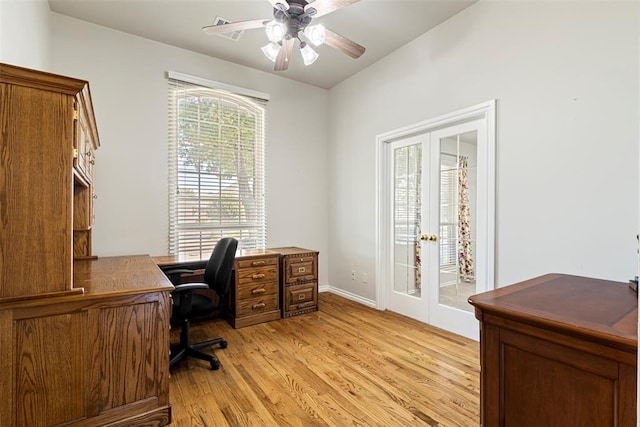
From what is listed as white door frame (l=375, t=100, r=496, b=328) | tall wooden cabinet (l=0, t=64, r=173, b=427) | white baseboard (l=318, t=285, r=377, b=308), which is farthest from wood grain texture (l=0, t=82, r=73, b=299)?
white baseboard (l=318, t=285, r=377, b=308)

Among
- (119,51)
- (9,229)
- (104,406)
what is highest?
(119,51)

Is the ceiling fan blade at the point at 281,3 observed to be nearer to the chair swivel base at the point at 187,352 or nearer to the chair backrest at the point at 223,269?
the chair backrest at the point at 223,269

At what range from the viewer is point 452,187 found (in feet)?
10.2

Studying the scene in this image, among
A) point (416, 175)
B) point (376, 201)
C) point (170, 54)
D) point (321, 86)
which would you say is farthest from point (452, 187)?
point (170, 54)

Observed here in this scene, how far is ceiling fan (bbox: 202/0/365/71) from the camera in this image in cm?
212

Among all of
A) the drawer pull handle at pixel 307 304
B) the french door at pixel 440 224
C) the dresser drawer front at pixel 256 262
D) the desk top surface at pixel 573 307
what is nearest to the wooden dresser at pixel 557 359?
the desk top surface at pixel 573 307

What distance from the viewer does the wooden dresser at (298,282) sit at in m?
3.56

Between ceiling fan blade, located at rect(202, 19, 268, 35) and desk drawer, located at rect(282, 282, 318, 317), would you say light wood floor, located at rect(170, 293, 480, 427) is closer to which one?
desk drawer, located at rect(282, 282, 318, 317)

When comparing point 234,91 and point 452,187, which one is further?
point 234,91

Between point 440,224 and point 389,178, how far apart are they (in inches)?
36.0

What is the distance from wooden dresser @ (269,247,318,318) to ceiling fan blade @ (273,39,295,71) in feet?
6.59

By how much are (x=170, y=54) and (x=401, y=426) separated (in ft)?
13.6

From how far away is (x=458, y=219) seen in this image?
3.06 metres

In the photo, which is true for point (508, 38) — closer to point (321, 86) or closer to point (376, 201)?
point (376, 201)
